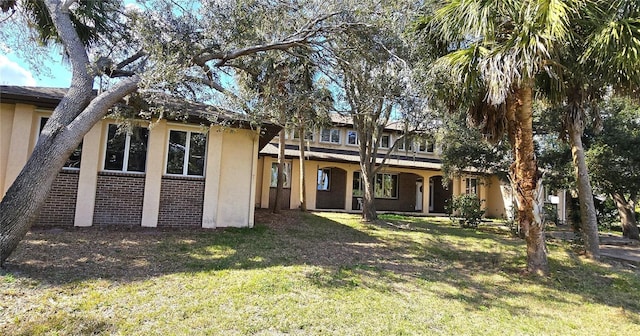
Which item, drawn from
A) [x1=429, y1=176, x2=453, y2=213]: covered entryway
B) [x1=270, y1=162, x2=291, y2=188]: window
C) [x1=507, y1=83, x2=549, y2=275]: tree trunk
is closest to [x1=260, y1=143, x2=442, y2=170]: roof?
[x1=270, y1=162, x2=291, y2=188]: window

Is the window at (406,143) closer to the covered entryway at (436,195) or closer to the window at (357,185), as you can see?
the covered entryway at (436,195)

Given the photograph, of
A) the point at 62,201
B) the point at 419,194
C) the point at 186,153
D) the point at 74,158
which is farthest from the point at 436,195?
the point at 62,201

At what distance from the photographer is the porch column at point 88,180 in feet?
32.1

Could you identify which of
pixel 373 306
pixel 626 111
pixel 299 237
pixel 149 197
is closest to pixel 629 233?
pixel 626 111

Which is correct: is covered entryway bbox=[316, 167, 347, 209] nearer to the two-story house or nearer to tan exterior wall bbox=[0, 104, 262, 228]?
the two-story house

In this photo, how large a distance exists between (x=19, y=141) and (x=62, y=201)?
6.42 feet

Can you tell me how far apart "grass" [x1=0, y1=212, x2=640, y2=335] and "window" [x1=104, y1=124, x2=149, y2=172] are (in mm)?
2033

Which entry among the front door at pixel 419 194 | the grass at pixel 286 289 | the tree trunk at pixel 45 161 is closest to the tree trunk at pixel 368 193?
the grass at pixel 286 289

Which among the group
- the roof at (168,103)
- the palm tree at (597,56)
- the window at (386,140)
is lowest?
the roof at (168,103)

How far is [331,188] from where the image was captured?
21.6 meters

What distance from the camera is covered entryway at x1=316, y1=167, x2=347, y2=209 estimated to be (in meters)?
21.3

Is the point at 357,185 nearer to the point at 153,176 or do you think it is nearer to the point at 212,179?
the point at 212,179

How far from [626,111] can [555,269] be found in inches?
299

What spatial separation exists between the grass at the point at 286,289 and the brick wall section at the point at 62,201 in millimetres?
932
